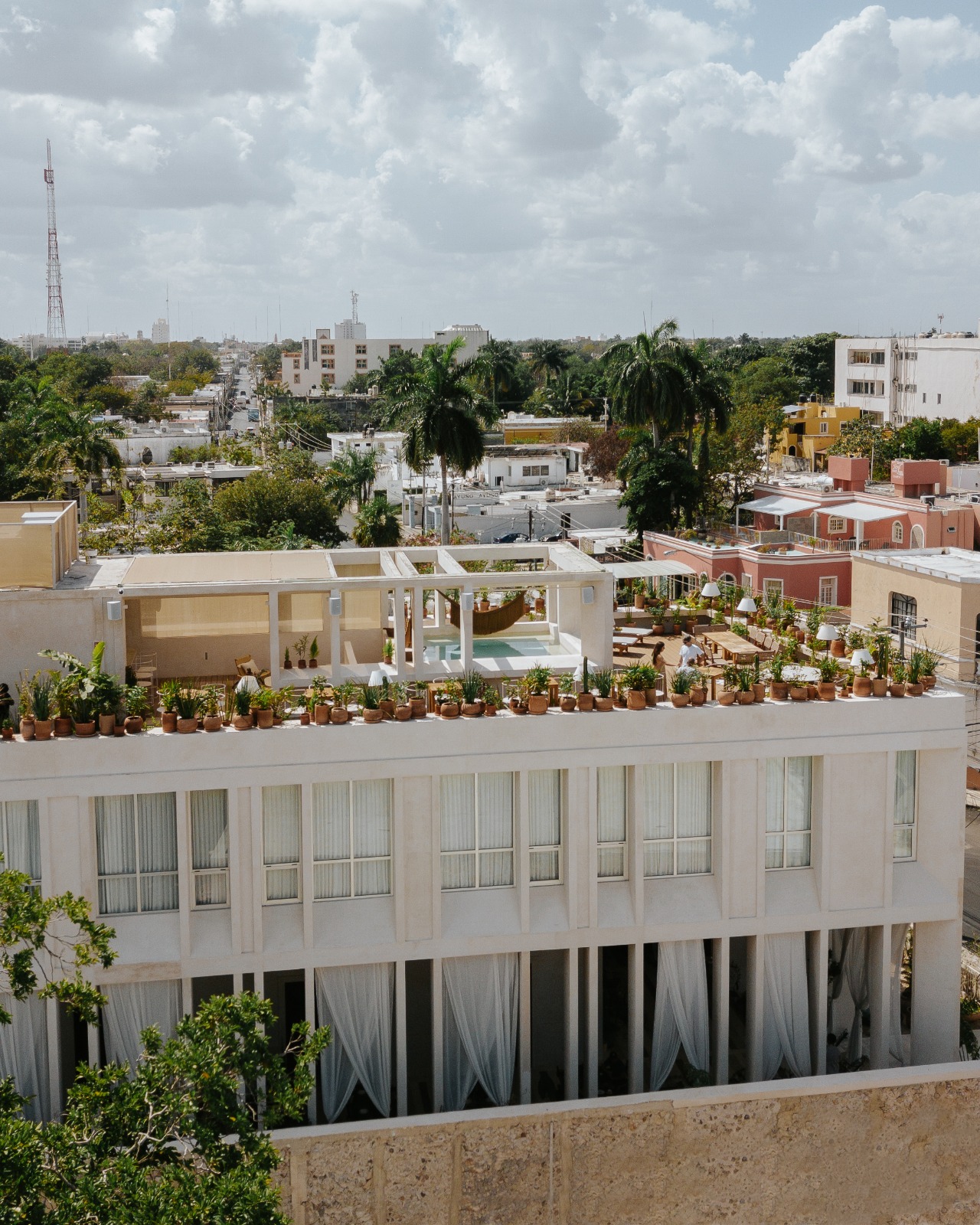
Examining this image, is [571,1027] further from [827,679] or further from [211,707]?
[211,707]

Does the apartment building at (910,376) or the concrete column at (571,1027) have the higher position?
the apartment building at (910,376)

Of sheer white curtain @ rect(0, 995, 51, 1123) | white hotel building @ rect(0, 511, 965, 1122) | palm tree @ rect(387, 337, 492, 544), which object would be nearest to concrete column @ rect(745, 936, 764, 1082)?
white hotel building @ rect(0, 511, 965, 1122)

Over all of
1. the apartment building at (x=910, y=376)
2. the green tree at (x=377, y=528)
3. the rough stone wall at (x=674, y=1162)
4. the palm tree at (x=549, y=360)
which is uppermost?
the palm tree at (x=549, y=360)

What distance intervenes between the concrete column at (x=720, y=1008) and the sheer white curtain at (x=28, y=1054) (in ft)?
28.2

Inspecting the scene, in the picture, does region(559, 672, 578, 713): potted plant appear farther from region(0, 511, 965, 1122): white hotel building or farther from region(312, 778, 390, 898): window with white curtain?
region(312, 778, 390, 898): window with white curtain

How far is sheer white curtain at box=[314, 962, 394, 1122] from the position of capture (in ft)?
54.2

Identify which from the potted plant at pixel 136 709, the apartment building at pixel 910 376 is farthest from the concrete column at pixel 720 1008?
the apartment building at pixel 910 376

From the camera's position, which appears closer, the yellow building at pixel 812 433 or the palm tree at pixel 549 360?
the yellow building at pixel 812 433

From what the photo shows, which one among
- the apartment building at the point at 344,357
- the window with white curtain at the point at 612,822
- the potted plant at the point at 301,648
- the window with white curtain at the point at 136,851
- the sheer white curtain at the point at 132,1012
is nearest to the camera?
the window with white curtain at the point at 136,851

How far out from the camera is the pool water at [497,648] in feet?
67.7

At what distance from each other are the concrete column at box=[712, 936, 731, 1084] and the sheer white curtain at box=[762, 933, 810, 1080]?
587mm

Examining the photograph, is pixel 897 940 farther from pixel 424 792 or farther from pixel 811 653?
pixel 424 792

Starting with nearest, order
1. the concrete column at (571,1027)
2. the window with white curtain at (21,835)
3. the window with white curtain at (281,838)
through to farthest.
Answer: the window with white curtain at (21,835) < the window with white curtain at (281,838) < the concrete column at (571,1027)

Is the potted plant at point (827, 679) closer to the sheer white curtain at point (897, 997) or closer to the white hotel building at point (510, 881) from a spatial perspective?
the white hotel building at point (510, 881)
